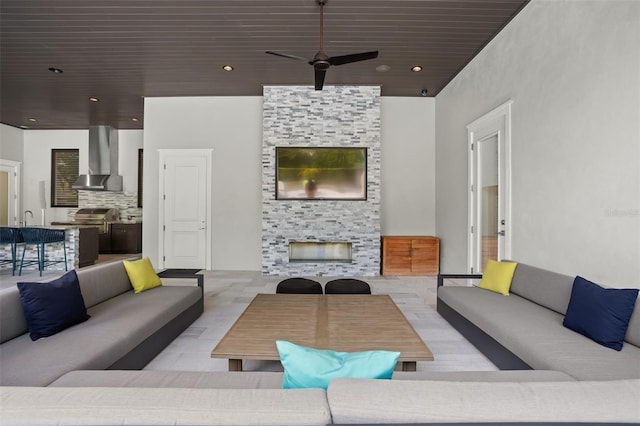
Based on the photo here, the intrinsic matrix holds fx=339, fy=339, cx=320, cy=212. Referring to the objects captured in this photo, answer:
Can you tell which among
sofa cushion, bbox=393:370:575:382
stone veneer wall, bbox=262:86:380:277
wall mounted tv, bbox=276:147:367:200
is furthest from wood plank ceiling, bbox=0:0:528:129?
sofa cushion, bbox=393:370:575:382

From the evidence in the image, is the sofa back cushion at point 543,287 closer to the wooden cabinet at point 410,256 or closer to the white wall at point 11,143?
the wooden cabinet at point 410,256

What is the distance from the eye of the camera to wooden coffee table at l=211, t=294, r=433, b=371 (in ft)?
6.57

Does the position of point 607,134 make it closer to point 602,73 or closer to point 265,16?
point 602,73

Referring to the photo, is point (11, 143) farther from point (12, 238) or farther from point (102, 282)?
point (102, 282)

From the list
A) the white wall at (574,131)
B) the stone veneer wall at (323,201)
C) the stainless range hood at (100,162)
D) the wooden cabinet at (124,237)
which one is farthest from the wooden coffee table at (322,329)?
the stainless range hood at (100,162)

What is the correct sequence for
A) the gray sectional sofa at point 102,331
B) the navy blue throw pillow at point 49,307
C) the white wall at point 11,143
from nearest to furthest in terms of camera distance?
the gray sectional sofa at point 102,331 < the navy blue throw pillow at point 49,307 < the white wall at point 11,143

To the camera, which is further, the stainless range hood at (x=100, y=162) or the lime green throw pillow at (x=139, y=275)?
the stainless range hood at (x=100, y=162)

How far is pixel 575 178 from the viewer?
9.35ft

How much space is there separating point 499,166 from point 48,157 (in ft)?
34.6

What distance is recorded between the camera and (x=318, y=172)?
19.6 ft

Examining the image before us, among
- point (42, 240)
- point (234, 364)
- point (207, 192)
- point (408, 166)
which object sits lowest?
point (234, 364)

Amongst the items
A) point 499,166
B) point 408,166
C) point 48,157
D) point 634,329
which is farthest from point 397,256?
point 48,157

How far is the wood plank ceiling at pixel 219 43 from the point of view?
3.57 metres

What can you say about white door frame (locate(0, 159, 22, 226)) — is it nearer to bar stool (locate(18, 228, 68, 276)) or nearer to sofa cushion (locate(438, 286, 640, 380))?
bar stool (locate(18, 228, 68, 276))
